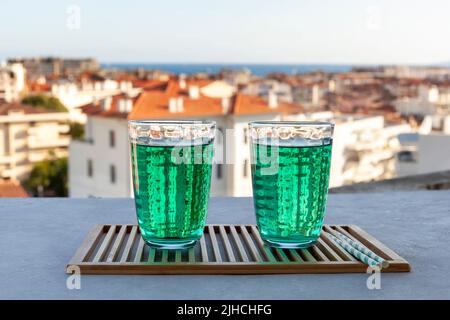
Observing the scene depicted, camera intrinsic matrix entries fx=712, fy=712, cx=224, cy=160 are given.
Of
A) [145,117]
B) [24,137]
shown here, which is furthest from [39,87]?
[145,117]

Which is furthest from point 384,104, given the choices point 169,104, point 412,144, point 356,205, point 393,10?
point 356,205

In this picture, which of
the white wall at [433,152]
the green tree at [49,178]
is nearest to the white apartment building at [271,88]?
the green tree at [49,178]

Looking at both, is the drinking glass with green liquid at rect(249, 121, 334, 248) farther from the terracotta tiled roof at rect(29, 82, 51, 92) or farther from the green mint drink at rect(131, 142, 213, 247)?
→ the terracotta tiled roof at rect(29, 82, 51, 92)

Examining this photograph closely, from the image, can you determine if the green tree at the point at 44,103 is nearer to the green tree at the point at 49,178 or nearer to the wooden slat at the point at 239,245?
the green tree at the point at 49,178

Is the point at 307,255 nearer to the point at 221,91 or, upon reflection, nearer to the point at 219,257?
the point at 219,257
